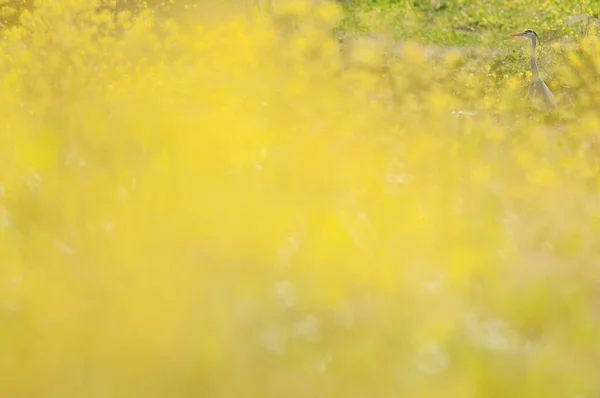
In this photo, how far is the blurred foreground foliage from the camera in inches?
77.9

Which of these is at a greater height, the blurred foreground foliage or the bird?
the blurred foreground foliage

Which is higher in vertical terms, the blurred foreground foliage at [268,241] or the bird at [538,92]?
the blurred foreground foliage at [268,241]

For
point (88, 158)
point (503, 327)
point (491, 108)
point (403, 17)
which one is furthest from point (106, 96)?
point (403, 17)

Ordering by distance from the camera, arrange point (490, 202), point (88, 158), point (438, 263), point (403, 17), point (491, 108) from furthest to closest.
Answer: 1. point (403, 17)
2. point (491, 108)
3. point (490, 202)
4. point (88, 158)
5. point (438, 263)

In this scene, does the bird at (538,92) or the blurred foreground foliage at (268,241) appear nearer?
the blurred foreground foliage at (268,241)

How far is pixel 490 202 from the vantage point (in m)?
3.00

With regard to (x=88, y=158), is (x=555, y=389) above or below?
below

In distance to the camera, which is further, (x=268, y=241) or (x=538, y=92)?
(x=538, y=92)

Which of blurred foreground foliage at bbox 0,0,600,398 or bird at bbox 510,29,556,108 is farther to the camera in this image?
bird at bbox 510,29,556,108

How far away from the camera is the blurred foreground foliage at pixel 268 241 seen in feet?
6.49

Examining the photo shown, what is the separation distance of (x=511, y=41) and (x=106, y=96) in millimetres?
6115

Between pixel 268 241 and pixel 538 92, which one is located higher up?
pixel 268 241

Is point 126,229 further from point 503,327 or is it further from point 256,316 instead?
point 503,327

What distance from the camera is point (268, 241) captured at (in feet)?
7.69
